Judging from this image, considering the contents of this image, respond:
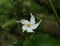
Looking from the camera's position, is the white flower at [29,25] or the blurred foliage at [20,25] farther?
the blurred foliage at [20,25]

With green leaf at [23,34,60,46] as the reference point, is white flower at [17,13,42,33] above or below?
above

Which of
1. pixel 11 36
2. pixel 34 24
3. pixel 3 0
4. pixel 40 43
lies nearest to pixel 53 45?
pixel 40 43

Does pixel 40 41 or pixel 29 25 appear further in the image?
pixel 40 41

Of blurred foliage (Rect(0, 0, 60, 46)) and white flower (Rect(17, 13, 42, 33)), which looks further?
blurred foliage (Rect(0, 0, 60, 46))

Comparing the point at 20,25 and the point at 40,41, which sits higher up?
the point at 20,25

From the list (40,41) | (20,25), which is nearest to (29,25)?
(20,25)

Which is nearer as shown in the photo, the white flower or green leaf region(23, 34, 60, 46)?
the white flower

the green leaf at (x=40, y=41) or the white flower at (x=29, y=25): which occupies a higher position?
the white flower at (x=29, y=25)

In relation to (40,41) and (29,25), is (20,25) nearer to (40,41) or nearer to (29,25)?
(29,25)
